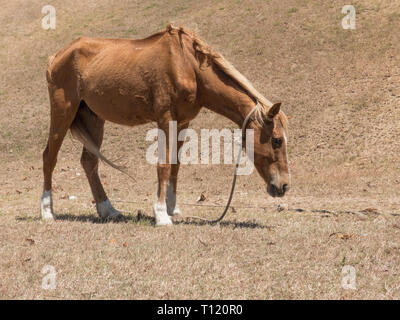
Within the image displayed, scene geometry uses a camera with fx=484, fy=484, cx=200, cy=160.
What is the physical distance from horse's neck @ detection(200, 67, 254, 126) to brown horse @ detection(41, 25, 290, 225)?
0.01 meters

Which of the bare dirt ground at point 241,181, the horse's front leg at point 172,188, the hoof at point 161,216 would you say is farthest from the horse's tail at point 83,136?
the hoof at point 161,216

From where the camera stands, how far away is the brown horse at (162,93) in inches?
251

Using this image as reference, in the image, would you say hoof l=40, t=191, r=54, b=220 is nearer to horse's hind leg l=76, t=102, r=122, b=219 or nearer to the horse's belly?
horse's hind leg l=76, t=102, r=122, b=219

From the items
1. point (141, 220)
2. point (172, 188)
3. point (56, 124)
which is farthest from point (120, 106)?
point (141, 220)

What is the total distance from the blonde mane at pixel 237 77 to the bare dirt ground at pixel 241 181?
1522 mm

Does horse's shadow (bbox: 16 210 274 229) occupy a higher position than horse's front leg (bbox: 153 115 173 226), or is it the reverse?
horse's front leg (bbox: 153 115 173 226)

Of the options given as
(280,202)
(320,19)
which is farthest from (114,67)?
(320,19)

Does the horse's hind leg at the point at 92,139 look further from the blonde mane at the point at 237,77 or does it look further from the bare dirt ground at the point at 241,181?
the blonde mane at the point at 237,77

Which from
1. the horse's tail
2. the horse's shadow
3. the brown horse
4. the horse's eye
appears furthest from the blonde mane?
the horse's tail

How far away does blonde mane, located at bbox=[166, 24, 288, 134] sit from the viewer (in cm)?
635

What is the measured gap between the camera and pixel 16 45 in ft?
95.5

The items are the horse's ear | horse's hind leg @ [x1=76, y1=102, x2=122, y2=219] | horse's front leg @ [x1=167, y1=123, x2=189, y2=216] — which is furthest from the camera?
Answer: horse's hind leg @ [x1=76, y1=102, x2=122, y2=219]

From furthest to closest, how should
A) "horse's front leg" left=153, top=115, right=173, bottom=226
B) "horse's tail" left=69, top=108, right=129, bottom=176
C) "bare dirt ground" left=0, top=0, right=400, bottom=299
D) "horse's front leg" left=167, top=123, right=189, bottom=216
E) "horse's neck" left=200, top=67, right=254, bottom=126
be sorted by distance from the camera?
"horse's tail" left=69, top=108, right=129, bottom=176, "horse's front leg" left=167, top=123, right=189, bottom=216, "horse's front leg" left=153, top=115, right=173, bottom=226, "horse's neck" left=200, top=67, right=254, bottom=126, "bare dirt ground" left=0, top=0, right=400, bottom=299

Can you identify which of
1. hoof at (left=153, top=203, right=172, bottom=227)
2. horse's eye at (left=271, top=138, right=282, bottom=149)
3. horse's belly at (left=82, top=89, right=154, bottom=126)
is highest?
horse's belly at (left=82, top=89, right=154, bottom=126)
